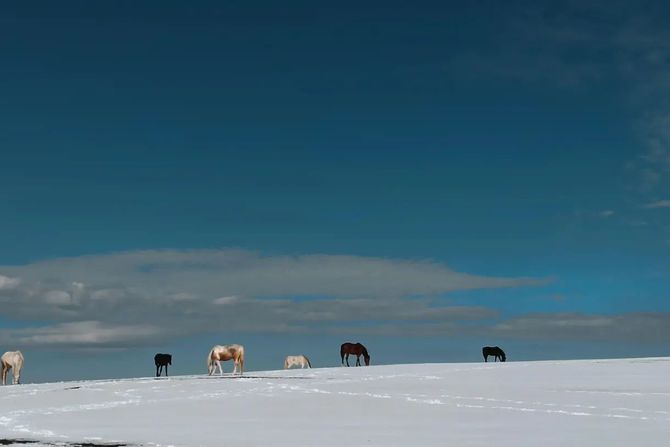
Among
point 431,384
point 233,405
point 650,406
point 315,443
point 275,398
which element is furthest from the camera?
point 431,384

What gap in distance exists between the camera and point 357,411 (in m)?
23.3

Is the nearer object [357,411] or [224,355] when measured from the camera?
[357,411]

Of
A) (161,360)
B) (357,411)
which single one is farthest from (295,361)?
(357,411)

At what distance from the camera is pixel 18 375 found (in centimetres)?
4628

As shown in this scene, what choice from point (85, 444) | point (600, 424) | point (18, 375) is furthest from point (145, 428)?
point (18, 375)

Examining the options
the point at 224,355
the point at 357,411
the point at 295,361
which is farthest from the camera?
the point at 295,361

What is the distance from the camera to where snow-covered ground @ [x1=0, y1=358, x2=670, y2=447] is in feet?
58.2

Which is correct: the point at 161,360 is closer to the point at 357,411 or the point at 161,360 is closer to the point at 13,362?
the point at 13,362

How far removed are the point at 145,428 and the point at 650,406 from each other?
13.8 metres

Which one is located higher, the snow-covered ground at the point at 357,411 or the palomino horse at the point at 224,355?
the palomino horse at the point at 224,355

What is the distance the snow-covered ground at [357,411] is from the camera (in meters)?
17.7

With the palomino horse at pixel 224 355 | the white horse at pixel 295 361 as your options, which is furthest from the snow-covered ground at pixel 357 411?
the white horse at pixel 295 361

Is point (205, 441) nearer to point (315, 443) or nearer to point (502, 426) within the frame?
point (315, 443)

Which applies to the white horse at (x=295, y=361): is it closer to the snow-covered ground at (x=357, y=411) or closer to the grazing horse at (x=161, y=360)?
the grazing horse at (x=161, y=360)
